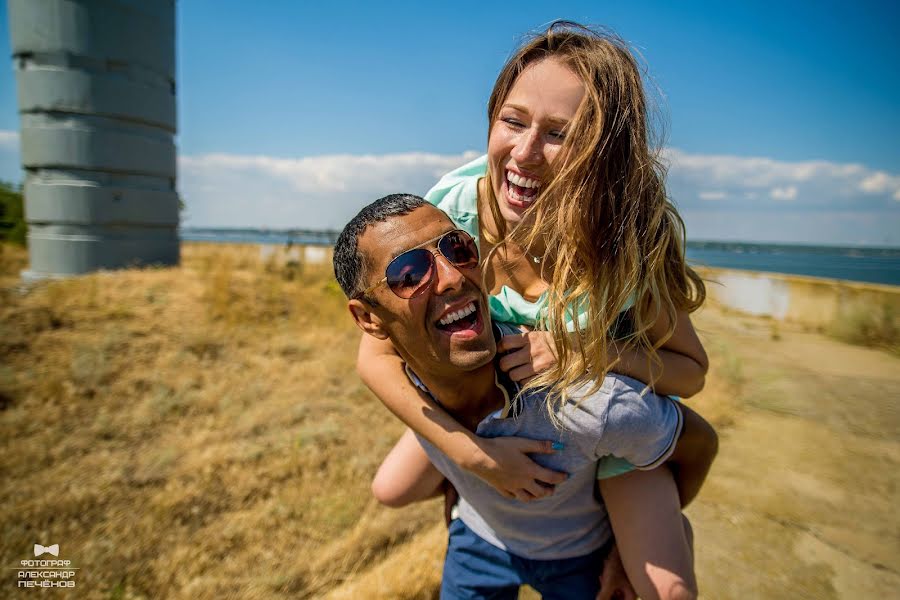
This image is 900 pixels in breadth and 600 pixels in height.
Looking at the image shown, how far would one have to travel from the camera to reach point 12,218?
433 inches

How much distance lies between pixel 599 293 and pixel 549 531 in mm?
903

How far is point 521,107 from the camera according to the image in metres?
1.74

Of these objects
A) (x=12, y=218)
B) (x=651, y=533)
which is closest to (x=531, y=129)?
(x=651, y=533)

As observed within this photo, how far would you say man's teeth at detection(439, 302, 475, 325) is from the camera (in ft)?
5.25

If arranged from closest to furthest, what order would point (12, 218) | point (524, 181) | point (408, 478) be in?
1. point (524, 181)
2. point (408, 478)
3. point (12, 218)

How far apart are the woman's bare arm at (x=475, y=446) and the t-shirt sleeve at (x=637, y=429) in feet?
0.69

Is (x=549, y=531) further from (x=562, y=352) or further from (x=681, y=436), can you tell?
(x=562, y=352)

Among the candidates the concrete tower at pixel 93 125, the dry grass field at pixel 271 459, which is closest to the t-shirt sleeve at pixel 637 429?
the dry grass field at pixel 271 459

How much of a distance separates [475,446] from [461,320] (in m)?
0.41

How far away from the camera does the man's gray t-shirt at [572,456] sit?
1.56 m

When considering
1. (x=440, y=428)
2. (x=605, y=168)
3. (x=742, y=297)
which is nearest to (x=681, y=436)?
(x=440, y=428)

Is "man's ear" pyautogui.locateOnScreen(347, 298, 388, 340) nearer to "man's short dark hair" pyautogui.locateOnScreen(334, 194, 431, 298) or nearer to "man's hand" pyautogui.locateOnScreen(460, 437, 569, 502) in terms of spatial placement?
"man's short dark hair" pyautogui.locateOnScreen(334, 194, 431, 298)

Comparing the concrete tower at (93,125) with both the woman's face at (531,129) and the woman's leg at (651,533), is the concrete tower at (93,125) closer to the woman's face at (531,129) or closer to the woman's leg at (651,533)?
the woman's face at (531,129)

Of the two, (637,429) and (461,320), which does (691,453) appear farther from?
(461,320)
